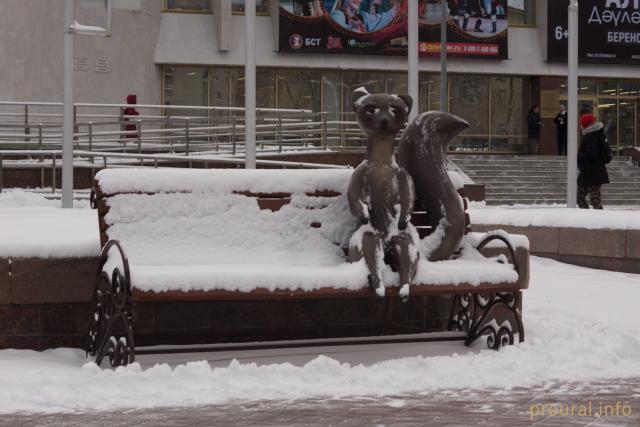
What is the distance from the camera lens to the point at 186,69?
42.1 meters

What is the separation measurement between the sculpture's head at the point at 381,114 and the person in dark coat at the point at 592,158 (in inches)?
509

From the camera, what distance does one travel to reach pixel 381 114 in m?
7.91

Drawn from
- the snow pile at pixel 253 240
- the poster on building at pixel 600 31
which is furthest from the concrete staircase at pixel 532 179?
the snow pile at pixel 253 240

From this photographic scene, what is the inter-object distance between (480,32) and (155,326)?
123ft

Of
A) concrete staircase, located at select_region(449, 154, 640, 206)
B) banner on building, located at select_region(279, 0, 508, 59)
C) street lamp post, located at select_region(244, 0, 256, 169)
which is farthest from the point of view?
banner on building, located at select_region(279, 0, 508, 59)

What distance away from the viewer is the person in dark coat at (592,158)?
2034 cm

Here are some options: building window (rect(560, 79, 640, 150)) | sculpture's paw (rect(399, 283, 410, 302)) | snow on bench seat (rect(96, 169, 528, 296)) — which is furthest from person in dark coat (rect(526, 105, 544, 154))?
sculpture's paw (rect(399, 283, 410, 302))

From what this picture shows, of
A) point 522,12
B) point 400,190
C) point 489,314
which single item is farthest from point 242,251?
point 522,12

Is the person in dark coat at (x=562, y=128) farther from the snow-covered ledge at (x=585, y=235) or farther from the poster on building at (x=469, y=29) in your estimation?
the snow-covered ledge at (x=585, y=235)

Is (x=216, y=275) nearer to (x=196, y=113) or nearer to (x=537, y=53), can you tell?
(x=196, y=113)

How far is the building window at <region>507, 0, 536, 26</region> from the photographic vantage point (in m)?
45.5

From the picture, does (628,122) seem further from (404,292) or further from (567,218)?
(404,292)

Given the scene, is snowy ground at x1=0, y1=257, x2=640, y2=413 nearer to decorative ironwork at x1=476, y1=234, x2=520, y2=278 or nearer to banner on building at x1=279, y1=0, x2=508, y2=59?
decorative ironwork at x1=476, y1=234, x2=520, y2=278

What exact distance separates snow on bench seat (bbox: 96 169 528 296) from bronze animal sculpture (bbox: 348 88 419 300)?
0.11 m
